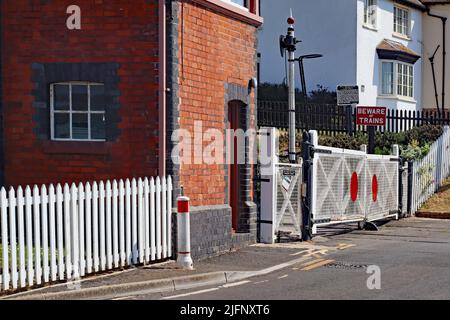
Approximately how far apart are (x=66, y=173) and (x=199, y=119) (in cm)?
226

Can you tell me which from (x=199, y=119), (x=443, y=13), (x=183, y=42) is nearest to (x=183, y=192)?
(x=199, y=119)

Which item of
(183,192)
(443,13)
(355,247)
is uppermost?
(443,13)

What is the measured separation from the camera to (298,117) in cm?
2731

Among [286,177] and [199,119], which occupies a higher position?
[199,119]

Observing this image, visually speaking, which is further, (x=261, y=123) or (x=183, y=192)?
(x=261, y=123)

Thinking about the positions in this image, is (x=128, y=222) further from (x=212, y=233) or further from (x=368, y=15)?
(x=368, y=15)

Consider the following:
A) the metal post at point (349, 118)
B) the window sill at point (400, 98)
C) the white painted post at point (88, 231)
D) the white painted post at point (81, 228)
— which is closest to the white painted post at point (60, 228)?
the white painted post at point (81, 228)

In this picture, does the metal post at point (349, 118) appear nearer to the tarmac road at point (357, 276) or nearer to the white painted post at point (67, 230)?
the tarmac road at point (357, 276)

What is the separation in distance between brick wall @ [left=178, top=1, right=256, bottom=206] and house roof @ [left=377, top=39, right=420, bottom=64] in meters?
19.7

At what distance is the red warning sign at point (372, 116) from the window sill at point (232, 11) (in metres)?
4.79

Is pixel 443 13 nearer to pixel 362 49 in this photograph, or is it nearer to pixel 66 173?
pixel 362 49

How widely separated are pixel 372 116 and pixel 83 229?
1015 cm

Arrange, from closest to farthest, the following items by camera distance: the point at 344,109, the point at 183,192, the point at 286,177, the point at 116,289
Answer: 1. the point at 116,289
2. the point at 183,192
3. the point at 286,177
4. the point at 344,109

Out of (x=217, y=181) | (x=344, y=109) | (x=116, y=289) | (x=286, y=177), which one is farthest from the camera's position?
(x=344, y=109)
